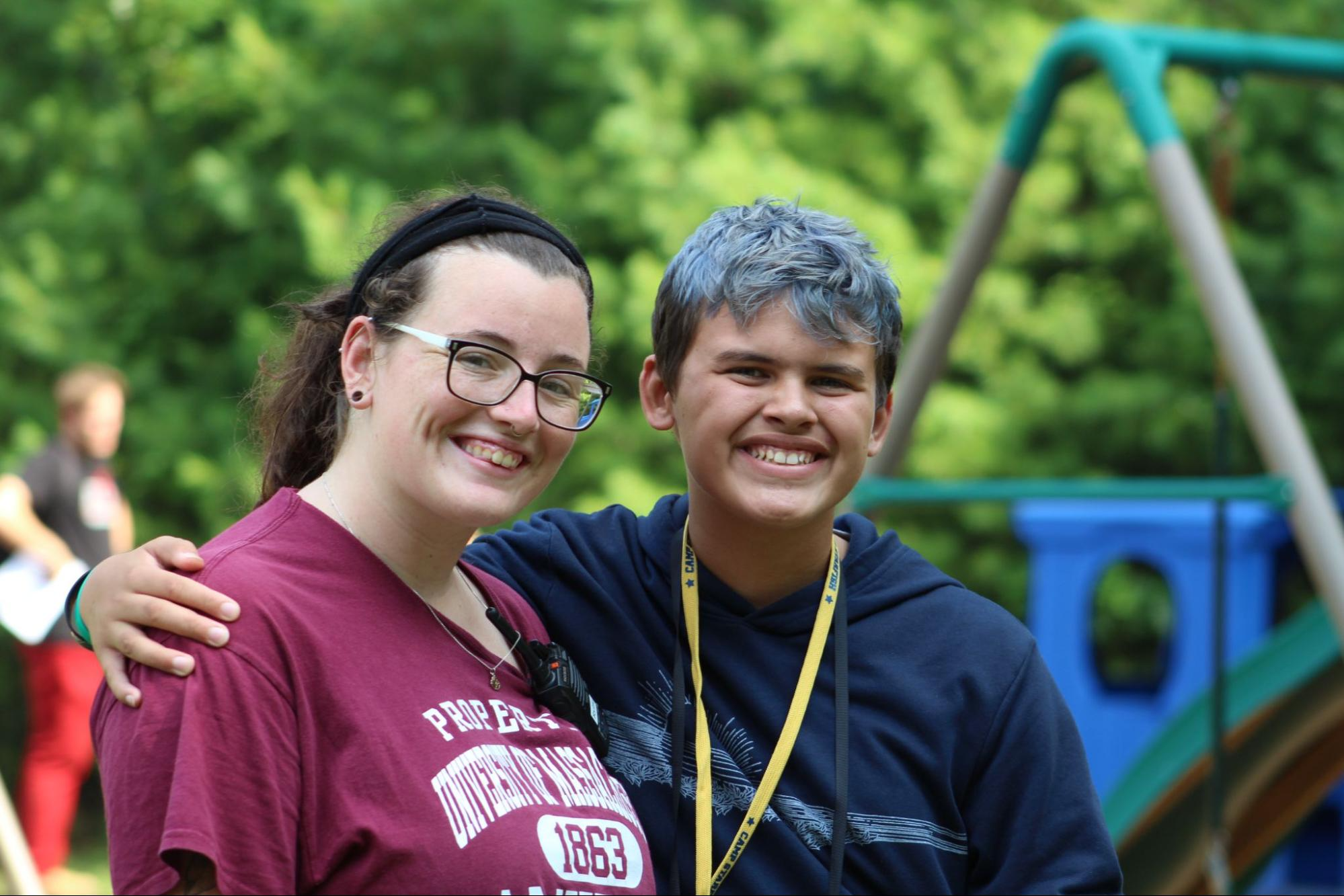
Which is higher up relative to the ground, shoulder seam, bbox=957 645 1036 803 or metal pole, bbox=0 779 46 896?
shoulder seam, bbox=957 645 1036 803

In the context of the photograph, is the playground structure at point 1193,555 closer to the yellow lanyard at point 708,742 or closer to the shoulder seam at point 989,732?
the shoulder seam at point 989,732

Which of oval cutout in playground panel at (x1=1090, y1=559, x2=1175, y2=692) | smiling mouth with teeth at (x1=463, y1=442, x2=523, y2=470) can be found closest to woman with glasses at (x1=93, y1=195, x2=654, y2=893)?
smiling mouth with teeth at (x1=463, y1=442, x2=523, y2=470)

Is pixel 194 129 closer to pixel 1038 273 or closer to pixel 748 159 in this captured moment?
pixel 748 159

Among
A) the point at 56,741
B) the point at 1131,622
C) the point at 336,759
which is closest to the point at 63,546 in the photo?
the point at 56,741

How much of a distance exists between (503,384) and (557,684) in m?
0.42

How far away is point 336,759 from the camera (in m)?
1.68

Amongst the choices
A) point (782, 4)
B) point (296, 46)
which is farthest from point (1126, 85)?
point (296, 46)

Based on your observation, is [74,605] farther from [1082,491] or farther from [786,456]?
[1082,491]

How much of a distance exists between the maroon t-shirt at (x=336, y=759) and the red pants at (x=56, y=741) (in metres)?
5.18

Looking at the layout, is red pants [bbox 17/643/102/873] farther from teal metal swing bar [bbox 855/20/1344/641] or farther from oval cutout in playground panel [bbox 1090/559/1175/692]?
oval cutout in playground panel [bbox 1090/559/1175/692]

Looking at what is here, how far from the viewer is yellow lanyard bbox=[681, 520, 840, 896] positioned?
2066mm

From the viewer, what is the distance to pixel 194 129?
11.3 meters

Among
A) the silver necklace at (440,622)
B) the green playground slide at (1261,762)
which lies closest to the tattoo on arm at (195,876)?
the silver necklace at (440,622)

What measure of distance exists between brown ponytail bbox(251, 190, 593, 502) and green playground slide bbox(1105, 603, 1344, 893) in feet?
15.2
